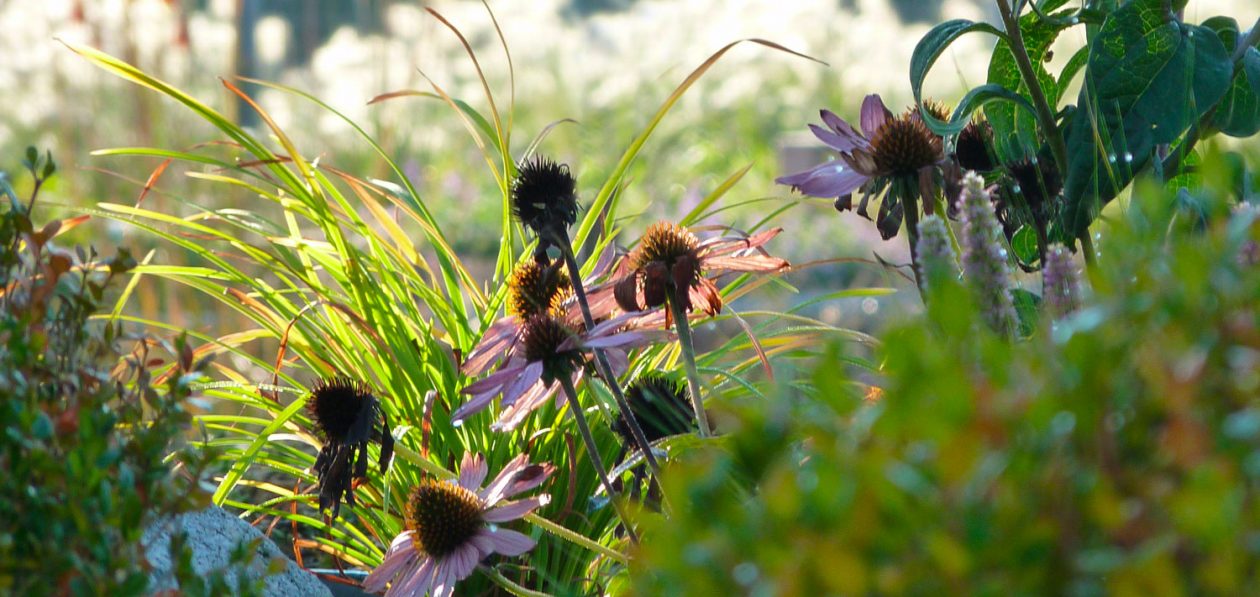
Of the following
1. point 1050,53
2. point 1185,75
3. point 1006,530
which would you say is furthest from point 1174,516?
point 1050,53

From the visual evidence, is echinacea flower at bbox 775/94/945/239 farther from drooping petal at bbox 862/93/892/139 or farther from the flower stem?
the flower stem

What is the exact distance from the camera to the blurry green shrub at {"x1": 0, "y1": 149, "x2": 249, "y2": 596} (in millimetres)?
733

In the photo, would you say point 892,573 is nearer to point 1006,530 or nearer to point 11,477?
point 1006,530

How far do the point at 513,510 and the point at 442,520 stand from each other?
0.08 metres

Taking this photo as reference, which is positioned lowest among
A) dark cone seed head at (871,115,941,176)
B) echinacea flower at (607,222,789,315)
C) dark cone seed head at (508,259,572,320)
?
dark cone seed head at (508,259,572,320)

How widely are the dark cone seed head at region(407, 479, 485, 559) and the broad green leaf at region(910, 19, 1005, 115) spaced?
0.62 m

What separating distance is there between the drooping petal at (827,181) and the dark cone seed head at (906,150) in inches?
1.0

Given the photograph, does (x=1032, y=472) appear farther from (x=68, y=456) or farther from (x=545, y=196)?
(x=545, y=196)

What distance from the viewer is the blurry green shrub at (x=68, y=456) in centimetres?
73

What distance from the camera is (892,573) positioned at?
0.49 meters

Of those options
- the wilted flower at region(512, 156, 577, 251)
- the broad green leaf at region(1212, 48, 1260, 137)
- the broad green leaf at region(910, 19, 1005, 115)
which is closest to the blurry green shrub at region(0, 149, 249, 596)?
the wilted flower at region(512, 156, 577, 251)

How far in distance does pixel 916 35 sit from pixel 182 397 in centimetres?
662

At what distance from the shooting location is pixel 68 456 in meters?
0.74

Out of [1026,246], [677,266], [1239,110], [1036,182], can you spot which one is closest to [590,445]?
[677,266]
